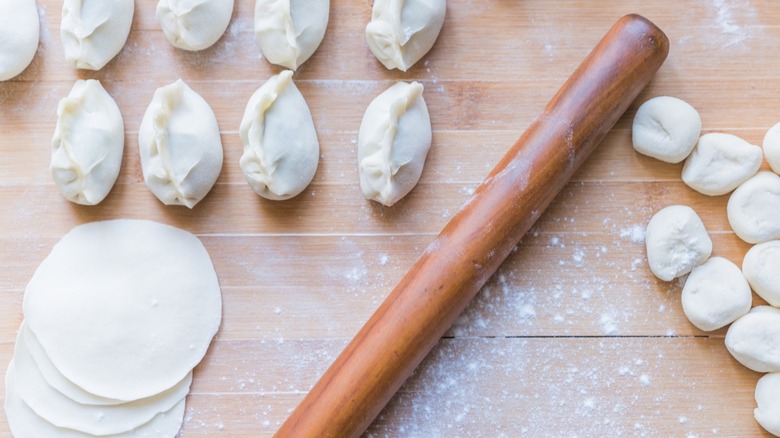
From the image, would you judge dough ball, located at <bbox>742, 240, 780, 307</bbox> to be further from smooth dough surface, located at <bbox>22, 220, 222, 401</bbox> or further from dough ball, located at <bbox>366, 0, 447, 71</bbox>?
smooth dough surface, located at <bbox>22, 220, 222, 401</bbox>

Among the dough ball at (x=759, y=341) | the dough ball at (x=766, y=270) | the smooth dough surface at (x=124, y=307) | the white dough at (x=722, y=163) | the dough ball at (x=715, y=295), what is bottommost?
the smooth dough surface at (x=124, y=307)

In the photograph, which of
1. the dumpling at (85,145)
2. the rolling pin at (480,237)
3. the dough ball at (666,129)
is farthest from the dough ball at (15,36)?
the dough ball at (666,129)

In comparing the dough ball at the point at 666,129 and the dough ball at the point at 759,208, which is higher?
the dough ball at the point at 666,129

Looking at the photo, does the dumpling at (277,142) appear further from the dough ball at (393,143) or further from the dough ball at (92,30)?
the dough ball at (92,30)

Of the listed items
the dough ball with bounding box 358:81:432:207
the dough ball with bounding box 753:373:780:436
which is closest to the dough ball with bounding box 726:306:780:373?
the dough ball with bounding box 753:373:780:436

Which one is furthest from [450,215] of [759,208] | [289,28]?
[759,208]

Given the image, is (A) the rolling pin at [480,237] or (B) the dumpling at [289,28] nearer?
(A) the rolling pin at [480,237]

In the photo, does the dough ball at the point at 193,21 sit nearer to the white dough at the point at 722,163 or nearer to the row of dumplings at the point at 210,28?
the row of dumplings at the point at 210,28
